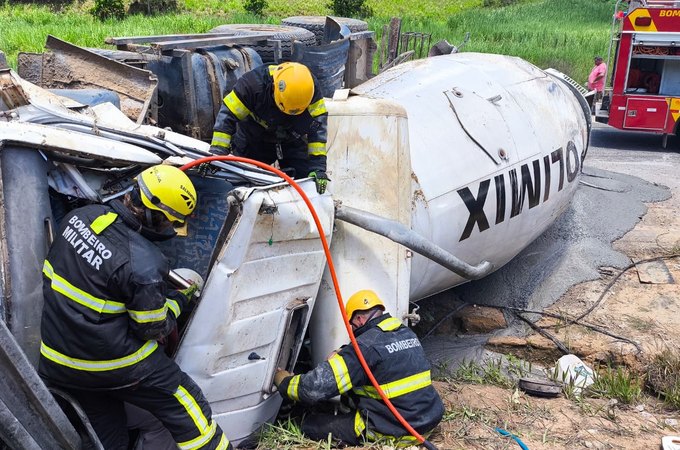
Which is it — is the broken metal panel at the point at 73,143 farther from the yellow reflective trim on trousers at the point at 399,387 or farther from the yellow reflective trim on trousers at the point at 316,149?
the yellow reflective trim on trousers at the point at 399,387

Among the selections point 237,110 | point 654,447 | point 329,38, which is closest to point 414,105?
point 237,110

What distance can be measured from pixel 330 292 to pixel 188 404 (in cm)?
119

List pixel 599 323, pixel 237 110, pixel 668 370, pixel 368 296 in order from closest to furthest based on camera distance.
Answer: pixel 368 296 → pixel 237 110 → pixel 668 370 → pixel 599 323

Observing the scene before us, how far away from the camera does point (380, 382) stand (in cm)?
379

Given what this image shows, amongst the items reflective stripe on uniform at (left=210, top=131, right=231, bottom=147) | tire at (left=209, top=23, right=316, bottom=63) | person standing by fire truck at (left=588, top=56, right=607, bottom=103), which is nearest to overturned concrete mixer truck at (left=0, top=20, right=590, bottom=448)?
reflective stripe on uniform at (left=210, top=131, right=231, bottom=147)

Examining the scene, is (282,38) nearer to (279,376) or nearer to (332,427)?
(279,376)

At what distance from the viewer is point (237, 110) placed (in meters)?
4.65

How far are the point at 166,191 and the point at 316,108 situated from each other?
1662 millimetres

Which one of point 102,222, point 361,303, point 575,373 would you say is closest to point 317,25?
point 575,373

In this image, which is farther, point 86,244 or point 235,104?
point 235,104

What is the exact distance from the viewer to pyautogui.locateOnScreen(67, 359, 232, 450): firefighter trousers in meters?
3.28

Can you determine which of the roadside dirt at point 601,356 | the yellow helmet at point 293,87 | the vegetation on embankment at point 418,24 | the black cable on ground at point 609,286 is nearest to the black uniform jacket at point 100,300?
the yellow helmet at point 293,87

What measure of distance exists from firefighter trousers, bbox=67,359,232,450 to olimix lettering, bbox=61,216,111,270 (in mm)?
608

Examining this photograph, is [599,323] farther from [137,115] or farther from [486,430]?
[137,115]
